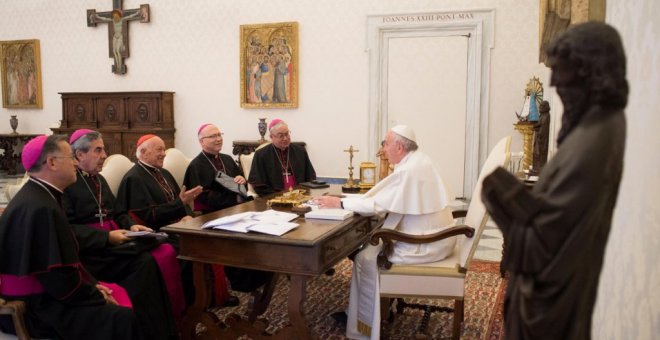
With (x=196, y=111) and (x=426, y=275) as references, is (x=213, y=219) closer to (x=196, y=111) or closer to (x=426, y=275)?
(x=426, y=275)

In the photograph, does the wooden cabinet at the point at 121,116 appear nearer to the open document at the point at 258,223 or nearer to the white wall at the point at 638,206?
the open document at the point at 258,223

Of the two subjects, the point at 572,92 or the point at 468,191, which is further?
the point at 468,191

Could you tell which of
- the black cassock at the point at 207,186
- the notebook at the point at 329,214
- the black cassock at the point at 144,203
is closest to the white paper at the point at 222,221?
the notebook at the point at 329,214

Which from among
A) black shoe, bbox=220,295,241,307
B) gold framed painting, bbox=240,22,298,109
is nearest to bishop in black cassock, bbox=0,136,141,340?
black shoe, bbox=220,295,241,307

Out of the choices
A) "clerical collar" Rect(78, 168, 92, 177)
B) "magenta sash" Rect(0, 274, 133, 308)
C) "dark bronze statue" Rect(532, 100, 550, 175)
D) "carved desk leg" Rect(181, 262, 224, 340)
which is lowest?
"carved desk leg" Rect(181, 262, 224, 340)

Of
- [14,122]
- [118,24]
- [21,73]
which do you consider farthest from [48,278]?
[21,73]

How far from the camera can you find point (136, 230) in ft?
13.0

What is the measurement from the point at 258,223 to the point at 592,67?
2.37 m

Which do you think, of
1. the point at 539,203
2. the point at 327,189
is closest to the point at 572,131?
the point at 539,203

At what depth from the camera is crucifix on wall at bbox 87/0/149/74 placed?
11094 millimetres

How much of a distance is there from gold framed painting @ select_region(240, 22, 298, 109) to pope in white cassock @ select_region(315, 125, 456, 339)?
6.65 meters

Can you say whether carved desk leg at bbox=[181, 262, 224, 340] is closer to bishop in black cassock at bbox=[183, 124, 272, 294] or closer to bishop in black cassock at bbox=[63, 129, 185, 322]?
bishop in black cassock at bbox=[63, 129, 185, 322]

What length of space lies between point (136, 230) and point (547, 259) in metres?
3.27

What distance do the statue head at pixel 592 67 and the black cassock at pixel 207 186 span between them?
417 cm
